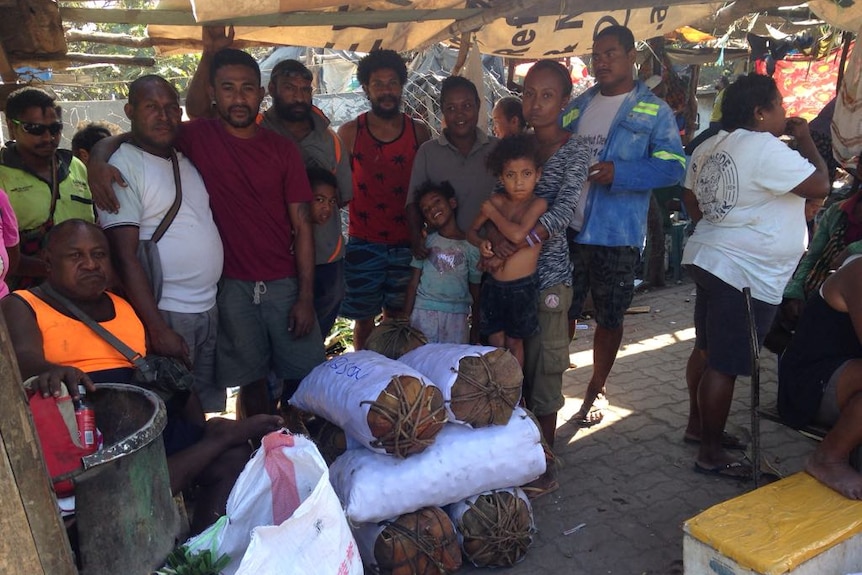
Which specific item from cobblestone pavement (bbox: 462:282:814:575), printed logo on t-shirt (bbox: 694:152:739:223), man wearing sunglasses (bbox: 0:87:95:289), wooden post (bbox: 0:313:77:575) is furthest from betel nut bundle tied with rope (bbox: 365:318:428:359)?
wooden post (bbox: 0:313:77:575)

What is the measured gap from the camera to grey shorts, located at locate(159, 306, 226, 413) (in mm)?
3379

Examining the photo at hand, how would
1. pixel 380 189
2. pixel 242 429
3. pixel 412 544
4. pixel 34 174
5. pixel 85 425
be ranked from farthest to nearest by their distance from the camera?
pixel 380 189 < pixel 34 174 < pixel 242 429 < pixel 412 544 < pixel 85 425

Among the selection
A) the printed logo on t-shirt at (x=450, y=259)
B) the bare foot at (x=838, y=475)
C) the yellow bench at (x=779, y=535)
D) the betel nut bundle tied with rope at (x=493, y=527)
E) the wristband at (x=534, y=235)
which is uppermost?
the wristband at (x=534, y=235)

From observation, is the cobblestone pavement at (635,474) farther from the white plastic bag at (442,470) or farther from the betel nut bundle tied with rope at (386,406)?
the betel nut bundle tied with rope at (386,406)

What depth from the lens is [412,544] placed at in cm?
288

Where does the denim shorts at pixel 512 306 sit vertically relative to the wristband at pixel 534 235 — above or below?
below

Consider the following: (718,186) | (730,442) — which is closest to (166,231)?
(718,186)

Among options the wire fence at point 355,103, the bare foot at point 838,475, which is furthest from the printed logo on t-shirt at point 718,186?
the wire fence at point 355,103

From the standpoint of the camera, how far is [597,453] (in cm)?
411

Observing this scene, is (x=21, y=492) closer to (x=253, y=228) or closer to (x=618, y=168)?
(x=253, y=228)

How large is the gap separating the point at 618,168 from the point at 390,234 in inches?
58.5

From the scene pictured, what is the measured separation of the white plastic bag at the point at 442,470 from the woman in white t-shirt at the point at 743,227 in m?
1.10

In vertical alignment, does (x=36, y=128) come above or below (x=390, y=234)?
above

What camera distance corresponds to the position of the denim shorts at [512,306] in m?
3.64
